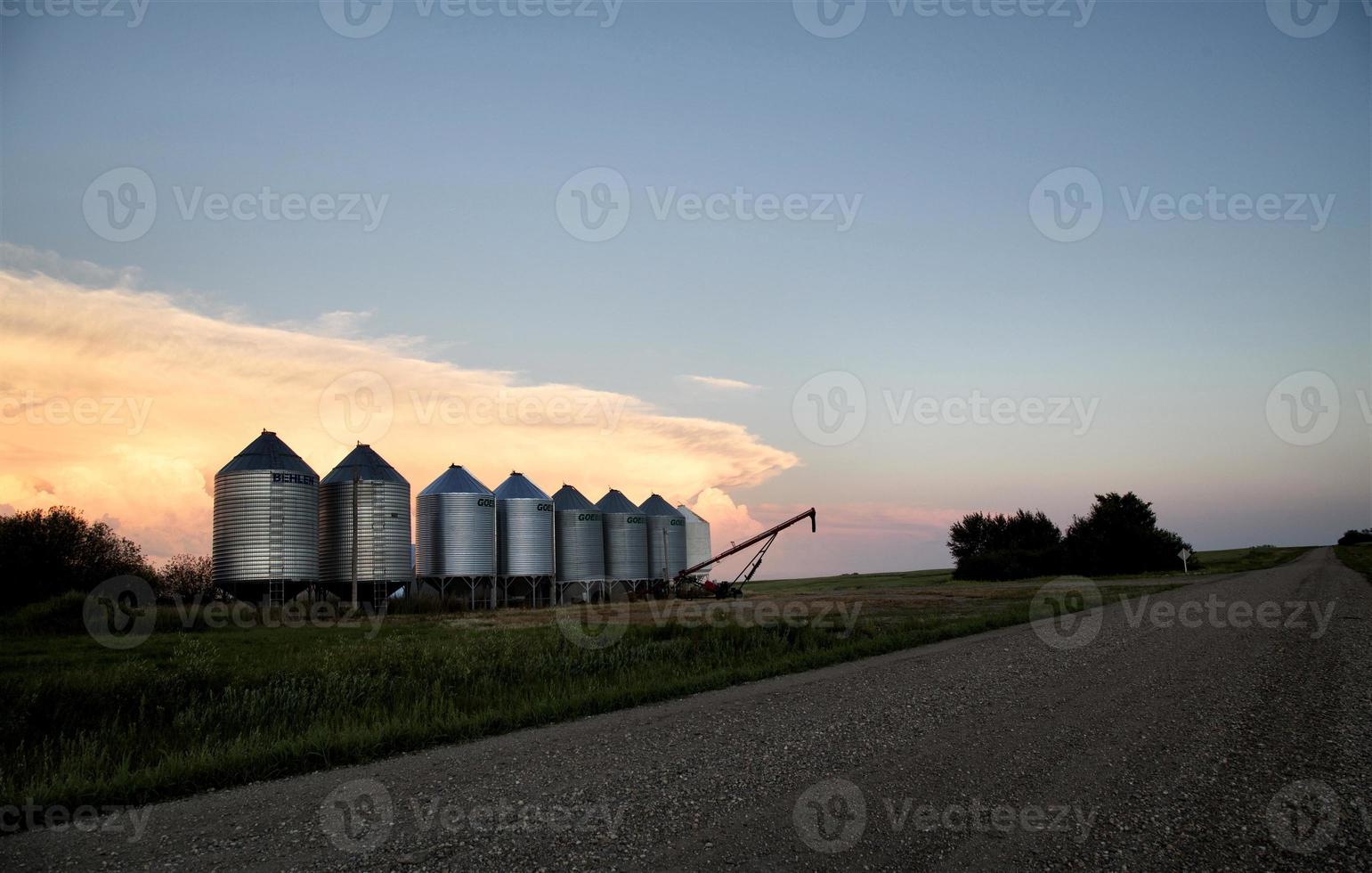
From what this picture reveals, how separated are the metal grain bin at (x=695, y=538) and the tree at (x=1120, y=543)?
1501 inches

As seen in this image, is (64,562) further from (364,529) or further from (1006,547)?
(1006,547)

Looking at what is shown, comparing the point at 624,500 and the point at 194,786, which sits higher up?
the point at 624,500

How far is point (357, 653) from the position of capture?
2333 cm

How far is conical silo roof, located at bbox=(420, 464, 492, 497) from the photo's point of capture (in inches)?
2280

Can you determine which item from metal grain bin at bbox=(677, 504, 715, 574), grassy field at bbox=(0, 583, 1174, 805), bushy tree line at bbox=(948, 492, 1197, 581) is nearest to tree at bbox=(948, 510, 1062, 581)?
bushy tree line at bbox=(948, 492, 1197, 581)

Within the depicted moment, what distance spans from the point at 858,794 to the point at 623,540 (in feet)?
202

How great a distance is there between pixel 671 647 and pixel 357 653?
27.8ft

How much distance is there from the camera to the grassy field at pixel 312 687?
1223 centimetres

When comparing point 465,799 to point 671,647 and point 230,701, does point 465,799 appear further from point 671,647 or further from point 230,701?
point 671,647

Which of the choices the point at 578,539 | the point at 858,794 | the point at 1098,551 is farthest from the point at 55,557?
the point at 1098,551

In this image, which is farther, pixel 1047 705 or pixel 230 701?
pixel 230 701

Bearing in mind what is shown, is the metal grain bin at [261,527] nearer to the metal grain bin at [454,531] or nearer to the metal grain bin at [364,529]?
the metal grain bin at [364,529]

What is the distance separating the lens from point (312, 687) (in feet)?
63.0

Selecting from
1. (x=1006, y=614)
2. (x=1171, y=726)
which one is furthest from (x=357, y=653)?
(x=1006, y=614)
